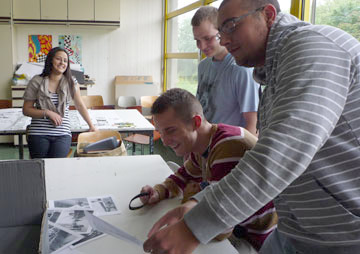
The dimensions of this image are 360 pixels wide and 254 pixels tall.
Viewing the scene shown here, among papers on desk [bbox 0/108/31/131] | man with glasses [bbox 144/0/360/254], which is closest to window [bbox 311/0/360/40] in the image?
man with glasses [bbox 144/0/360/254]

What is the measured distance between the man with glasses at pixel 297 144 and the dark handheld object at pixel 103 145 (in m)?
2.15

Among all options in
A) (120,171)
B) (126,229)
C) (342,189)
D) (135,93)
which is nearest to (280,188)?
(342,189)

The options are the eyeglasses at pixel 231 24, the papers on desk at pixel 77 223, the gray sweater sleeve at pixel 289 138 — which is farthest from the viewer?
the papers on desk at pixel 77 223

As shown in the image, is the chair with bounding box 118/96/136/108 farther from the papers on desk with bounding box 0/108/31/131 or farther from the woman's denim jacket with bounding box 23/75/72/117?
the woman's denim jacket with bounding box 23/75/72/117

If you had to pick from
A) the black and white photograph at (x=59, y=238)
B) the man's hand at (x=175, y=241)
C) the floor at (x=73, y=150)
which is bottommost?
the floor at (x=73, y=150)

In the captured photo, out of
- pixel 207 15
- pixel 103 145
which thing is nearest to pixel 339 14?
pixel 207 15

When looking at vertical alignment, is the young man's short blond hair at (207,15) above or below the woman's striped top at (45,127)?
above

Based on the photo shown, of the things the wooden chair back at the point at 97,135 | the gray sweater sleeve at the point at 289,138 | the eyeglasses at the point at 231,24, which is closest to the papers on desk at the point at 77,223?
the gray sweater sleeve at the point at 289,138

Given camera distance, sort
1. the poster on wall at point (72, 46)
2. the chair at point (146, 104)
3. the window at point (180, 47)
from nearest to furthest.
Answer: the chair at point (146, 104), the window at point (180, 47), the poster on wall at point (72, 46)

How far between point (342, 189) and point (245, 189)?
27cm

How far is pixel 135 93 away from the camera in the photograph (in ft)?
20.8

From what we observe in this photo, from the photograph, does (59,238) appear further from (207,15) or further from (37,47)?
(37,47)

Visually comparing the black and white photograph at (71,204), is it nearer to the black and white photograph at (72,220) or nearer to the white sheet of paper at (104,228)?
the black and white photograph at (72,220)

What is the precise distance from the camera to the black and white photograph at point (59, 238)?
1118 mm
